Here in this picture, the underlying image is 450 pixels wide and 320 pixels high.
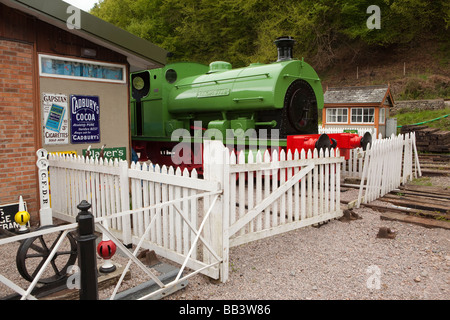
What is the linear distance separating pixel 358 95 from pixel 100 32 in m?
15.3

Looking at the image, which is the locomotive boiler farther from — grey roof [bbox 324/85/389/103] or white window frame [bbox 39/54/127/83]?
grey roof [bbox 324/85/389/103]

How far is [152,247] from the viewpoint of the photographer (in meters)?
4.47

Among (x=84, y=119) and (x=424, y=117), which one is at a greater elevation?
(x=424, y=117)

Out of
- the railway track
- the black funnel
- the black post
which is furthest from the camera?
the railway track

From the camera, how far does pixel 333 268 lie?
4137 millimetres

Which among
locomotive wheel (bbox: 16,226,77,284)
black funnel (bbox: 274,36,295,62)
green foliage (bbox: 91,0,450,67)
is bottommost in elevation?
locomotive wheel (bbox: 16,226,77,284)

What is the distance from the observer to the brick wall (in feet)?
17.9

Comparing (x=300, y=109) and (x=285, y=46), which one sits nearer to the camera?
(x=300, y=109)

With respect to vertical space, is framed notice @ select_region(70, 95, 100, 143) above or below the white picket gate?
above

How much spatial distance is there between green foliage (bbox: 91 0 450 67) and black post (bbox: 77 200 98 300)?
90.1ft

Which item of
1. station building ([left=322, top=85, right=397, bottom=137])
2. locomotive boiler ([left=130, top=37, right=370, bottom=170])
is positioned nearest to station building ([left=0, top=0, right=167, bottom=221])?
locomotive boiler ([left=130, top=37, right=370, bottom=170])

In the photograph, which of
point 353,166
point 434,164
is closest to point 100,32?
point 353,166

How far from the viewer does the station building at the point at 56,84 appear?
17.9 ft

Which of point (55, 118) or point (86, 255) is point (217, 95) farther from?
point (86, 255)
